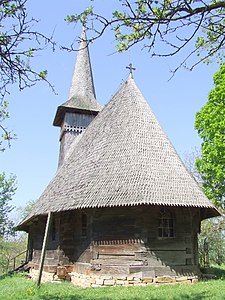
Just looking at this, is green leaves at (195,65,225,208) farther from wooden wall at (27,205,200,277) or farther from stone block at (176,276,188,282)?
stone block at (176,276,188,282)

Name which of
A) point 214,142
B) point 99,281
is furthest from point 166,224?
point 214,142

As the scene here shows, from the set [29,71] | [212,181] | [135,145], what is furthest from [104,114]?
[29,71]

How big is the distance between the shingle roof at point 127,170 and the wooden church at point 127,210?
0.03 meters

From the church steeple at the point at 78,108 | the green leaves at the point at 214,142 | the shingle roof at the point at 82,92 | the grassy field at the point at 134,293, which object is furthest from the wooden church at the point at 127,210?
the shingle roof at the point at 82,92

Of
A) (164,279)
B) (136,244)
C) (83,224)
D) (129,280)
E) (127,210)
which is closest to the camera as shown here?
(129,280)

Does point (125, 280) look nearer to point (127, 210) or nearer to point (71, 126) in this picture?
point (127, 210)

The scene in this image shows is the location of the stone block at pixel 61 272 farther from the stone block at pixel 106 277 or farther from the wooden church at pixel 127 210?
the stone block at pixel 106 277

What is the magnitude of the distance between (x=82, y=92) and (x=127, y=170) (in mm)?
13168

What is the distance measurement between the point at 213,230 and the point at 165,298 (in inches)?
663

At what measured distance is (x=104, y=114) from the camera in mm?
15820

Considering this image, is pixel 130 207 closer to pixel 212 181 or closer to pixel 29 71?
pixel 29 71

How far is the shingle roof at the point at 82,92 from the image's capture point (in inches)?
869

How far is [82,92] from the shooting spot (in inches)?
923

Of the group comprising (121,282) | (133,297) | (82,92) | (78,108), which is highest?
(82,92)
